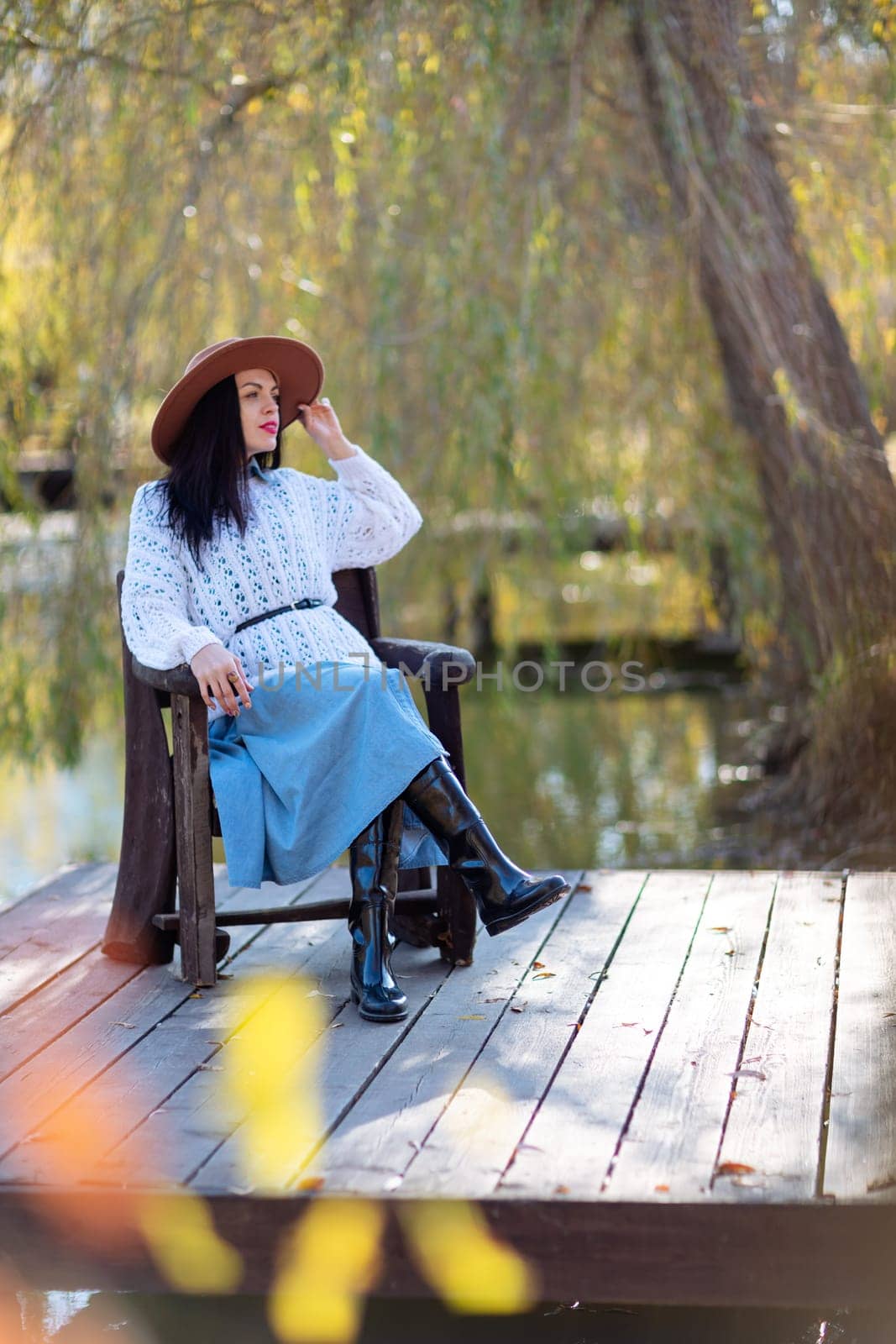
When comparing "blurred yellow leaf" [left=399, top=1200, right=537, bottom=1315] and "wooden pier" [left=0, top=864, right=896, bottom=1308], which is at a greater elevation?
"wooden pier" [left=0, top=864, right=896, bottom=1308]

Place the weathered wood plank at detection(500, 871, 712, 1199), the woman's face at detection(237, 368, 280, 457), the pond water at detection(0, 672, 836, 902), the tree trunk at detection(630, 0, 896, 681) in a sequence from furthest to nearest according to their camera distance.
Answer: the pond water at detection(0, 672, 836, 902) < the tree trunk at detection(630, 0, 896, 681) < the woman's face at detection(237, 368, 280, 457) < the weathered wood plank at detection(500, 871, 712, 1199)

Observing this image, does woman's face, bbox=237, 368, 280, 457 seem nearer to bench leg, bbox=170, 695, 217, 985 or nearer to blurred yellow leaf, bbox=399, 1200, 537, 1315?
bench leg, bbox=170, 695, 217, 985

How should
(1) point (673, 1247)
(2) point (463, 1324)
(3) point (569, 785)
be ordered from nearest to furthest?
(1) point (673, 1247) < (2) point (463, 1324) < (3) point (569, 785)

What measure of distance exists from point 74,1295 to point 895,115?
12.2 feet

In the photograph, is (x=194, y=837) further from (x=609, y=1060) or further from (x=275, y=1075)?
(x=609, y=1060)

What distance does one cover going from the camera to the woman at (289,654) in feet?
8.85

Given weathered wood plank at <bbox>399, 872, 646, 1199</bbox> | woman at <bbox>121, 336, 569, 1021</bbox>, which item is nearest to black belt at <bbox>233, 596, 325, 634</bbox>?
woman at <bbox>121, 336, 569, 1021</bbox>

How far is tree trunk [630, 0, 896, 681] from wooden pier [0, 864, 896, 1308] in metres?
1.63

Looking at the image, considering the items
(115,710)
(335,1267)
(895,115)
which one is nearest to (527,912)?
(335,1267)

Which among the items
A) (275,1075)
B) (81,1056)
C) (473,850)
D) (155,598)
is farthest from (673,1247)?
(155,598)

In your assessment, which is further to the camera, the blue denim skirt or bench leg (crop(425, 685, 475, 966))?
bench leg (crop(425, 685, 475, 966))

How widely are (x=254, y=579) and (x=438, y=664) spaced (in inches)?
15.3

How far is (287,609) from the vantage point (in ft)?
9.80

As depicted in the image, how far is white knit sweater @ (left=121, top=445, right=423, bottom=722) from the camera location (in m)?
2.81
